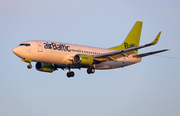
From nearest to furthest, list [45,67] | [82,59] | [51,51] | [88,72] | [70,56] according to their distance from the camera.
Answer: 1. [51,51]
2. [82,59]
3. [70,56]
4. [88,72]
5. [45,67]

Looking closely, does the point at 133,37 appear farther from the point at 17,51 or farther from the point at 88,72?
the point at 17,51

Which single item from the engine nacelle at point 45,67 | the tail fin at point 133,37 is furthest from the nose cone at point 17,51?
the tail fin at point 133,37

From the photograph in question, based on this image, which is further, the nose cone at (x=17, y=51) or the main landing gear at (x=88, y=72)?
the main landing gear at (x=88, y=72)

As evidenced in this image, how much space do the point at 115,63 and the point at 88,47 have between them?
22.4 ft

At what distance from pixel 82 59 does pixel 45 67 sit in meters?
9.20

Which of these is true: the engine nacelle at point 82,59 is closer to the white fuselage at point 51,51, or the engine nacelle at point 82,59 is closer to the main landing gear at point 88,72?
the white fuselage at point 51,51

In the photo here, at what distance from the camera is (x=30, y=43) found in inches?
2120

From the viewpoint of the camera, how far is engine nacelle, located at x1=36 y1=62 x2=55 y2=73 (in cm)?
6112

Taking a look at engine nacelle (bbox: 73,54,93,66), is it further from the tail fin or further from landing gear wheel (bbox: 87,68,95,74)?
the tail fin

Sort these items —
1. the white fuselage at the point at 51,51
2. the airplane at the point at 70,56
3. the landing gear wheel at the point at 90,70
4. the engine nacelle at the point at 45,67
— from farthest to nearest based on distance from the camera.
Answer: the engine nacelle at the point at 45,67 → the landing gear wheel at the point at 90,70 → the airplane at the point at 70,56 → the white fuselage at the point at 51,51

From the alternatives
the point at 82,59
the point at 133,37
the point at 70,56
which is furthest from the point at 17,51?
the point at 133,37

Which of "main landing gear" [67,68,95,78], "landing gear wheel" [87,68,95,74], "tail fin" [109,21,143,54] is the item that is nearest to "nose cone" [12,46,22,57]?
"main landing gear" [67,68,95,78]

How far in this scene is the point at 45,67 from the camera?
61.2 meters

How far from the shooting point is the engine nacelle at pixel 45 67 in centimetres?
6112
